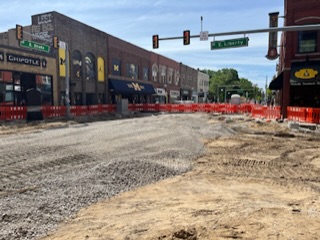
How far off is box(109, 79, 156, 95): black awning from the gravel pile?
26833 mm

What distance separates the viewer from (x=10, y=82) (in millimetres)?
24922

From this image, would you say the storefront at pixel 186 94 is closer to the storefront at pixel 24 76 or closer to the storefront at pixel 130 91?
the storefront at pixel 130 91

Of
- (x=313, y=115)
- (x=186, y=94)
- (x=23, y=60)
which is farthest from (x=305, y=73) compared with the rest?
(x=186, y=94)

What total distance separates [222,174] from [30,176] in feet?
16.8

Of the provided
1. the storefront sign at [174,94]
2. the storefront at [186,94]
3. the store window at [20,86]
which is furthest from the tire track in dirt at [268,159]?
the storefront at [186,94]

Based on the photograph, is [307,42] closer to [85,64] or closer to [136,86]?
[85,64]

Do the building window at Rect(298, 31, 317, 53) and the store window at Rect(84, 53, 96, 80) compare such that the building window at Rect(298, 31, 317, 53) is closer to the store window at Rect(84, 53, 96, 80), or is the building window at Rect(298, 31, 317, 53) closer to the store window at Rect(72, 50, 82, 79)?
the store window at Rect(72, 50, 82, 79)

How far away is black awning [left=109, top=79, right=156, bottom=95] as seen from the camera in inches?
1554

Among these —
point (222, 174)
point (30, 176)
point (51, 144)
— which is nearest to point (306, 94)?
point (222, 174)

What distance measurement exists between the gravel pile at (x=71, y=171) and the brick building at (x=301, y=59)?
1348 centimetres

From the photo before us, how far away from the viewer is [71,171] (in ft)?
24.7

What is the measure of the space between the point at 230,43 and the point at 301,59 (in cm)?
734

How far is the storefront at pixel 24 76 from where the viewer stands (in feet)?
79.5

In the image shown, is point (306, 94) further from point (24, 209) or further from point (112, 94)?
point (112, 94)
